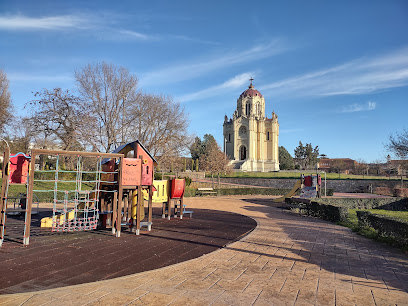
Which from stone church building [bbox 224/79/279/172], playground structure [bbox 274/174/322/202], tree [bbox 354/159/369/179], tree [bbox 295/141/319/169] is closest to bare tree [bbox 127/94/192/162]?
playground structure [bbox 274/174/322/202]

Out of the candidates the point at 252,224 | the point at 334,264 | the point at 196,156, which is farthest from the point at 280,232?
the point at 196,156

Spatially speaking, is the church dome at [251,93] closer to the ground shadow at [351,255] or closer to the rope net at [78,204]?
the rope net at [78,204]

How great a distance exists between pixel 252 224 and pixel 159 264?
258 inches

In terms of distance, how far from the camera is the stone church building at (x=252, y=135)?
63719 millimetres

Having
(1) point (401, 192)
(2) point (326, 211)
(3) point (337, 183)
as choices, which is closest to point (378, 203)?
(1) point (401, 192)

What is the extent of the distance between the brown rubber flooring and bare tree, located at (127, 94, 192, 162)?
1893cm

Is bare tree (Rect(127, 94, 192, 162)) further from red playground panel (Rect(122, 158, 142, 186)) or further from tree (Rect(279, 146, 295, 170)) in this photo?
tree (Rect(279, 146, 295, 170))

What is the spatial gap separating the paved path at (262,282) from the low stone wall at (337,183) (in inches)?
1370

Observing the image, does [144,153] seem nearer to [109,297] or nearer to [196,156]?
[109,297]

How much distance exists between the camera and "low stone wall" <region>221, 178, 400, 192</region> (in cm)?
3742

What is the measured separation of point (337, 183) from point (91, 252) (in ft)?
131

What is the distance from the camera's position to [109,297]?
406 cm

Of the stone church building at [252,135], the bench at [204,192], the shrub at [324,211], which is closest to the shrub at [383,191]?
the bench at [204,192]

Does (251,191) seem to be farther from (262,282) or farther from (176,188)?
(262,282)
